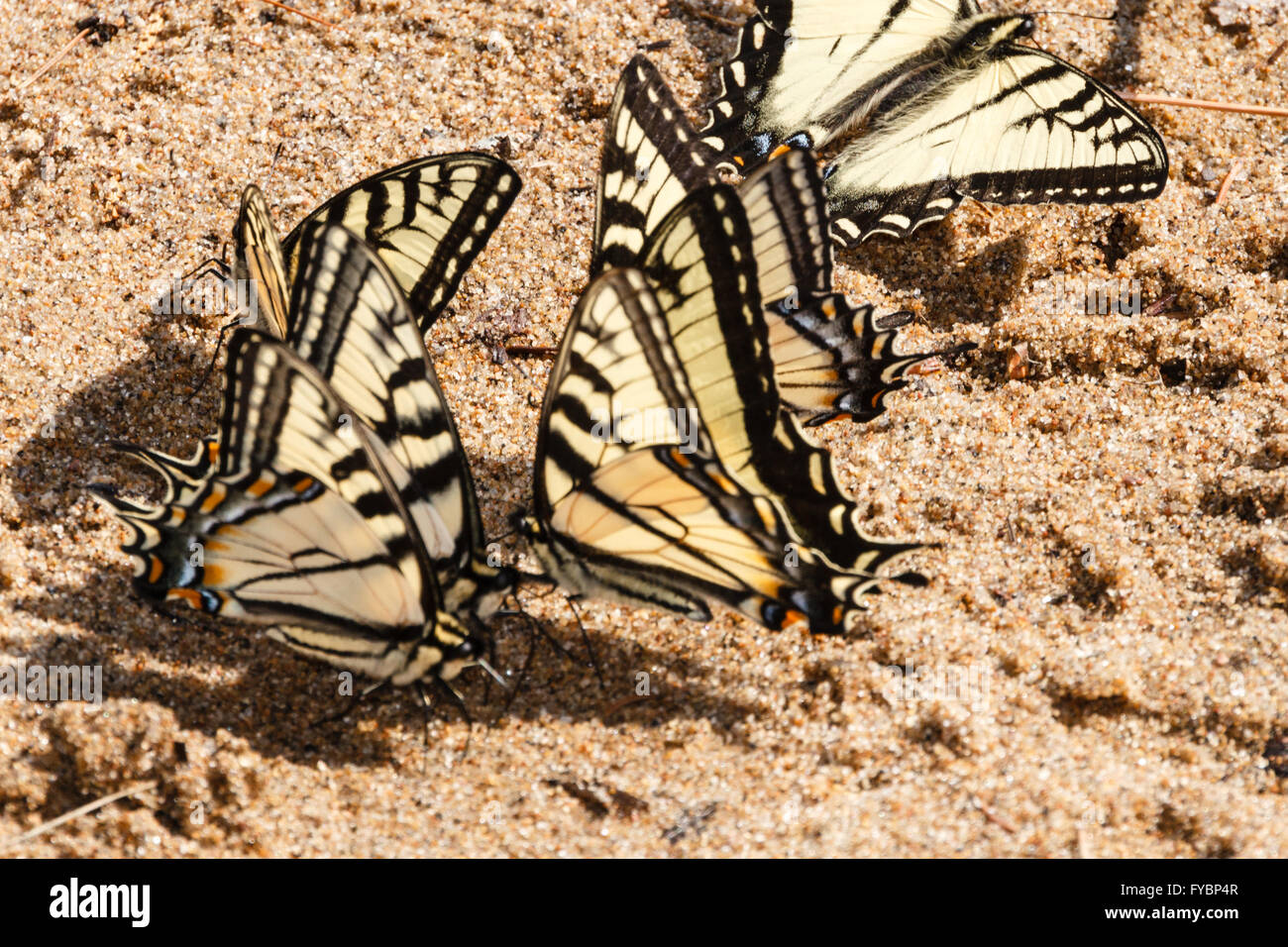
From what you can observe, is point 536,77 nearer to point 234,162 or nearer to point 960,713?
point 234,162

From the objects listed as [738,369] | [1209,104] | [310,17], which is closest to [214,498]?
[738,369]

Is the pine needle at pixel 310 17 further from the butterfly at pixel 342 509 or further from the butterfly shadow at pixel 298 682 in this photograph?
the butterfly shadow at pixel 298 682

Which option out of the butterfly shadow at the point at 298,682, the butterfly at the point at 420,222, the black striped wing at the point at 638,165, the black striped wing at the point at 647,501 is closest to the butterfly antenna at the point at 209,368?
the butterfly at the point at 420,222

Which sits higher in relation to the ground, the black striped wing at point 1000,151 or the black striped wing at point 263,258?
the black striped wing at point 1000,151

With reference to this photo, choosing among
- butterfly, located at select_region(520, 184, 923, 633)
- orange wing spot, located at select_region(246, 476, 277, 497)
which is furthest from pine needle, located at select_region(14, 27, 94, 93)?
butterfly, located at select_region(520, 184, 923, 633)
